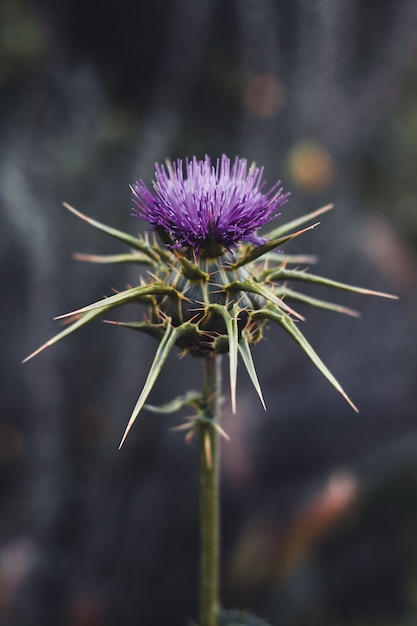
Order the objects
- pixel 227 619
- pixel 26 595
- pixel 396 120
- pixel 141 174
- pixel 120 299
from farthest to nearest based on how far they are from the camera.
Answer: pixel 396 120 < pixel 141 174 < pixel 26 595 < pixel 227 619 < pixel 120 299

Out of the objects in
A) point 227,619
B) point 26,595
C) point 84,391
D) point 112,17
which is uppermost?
point 112,17

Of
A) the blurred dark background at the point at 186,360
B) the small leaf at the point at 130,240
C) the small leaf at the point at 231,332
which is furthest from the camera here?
the blurred dark background at the point at 186,360

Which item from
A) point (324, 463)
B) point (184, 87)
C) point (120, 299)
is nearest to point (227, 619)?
point (120, 299)

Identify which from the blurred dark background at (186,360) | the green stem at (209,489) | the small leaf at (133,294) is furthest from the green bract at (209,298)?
the blurred dark background at (186,360)

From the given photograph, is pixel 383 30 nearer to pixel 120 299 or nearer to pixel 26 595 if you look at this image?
pixel 120 299

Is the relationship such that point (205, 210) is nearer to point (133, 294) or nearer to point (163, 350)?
point (133, 294)

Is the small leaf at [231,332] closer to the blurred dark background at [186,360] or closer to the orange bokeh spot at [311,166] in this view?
the blurred dark background at [186,360]
